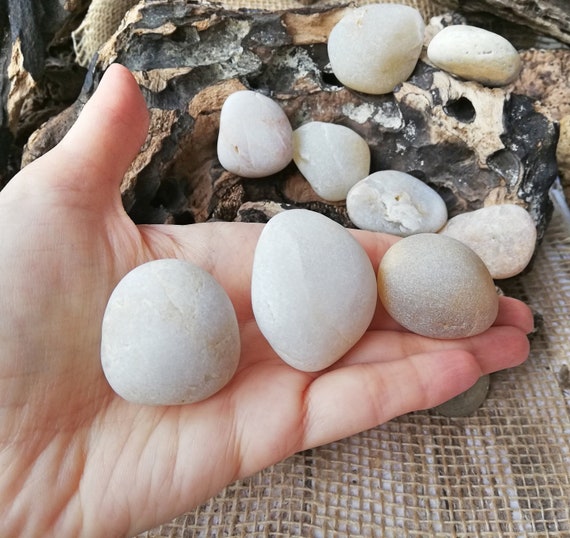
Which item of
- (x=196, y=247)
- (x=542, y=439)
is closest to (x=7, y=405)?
(x=196, y=247)

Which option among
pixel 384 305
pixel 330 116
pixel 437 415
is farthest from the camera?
pixel 330 116

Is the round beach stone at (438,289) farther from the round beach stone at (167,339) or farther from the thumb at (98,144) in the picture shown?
the thumb at (98,144)

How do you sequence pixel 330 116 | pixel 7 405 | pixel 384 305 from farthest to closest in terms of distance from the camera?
1. pixel 330 116
2. pixel 384 305
3. pixel 7 405

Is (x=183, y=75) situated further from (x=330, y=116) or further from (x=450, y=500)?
(x=450, y=500)

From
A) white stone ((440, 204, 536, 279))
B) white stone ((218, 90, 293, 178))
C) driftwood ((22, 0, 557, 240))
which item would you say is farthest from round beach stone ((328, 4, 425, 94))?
white stone ((440, 204, 536, 279))

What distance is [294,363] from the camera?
0.66 metres

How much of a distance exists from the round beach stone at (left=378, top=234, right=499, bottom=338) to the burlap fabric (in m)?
0.20

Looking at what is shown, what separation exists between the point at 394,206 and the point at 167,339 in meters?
Answer: 0.42

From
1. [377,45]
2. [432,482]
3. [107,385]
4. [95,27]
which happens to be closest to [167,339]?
[107,385]

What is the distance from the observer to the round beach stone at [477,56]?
0.85 metres

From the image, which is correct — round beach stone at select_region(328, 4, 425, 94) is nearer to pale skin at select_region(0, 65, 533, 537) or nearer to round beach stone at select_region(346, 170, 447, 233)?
round beach stone at select_region(346, 170, 447, 233)

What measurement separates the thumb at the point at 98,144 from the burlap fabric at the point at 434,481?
442 mm

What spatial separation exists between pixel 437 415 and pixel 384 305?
0.71 ft

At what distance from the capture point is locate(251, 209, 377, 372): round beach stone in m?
0.62
